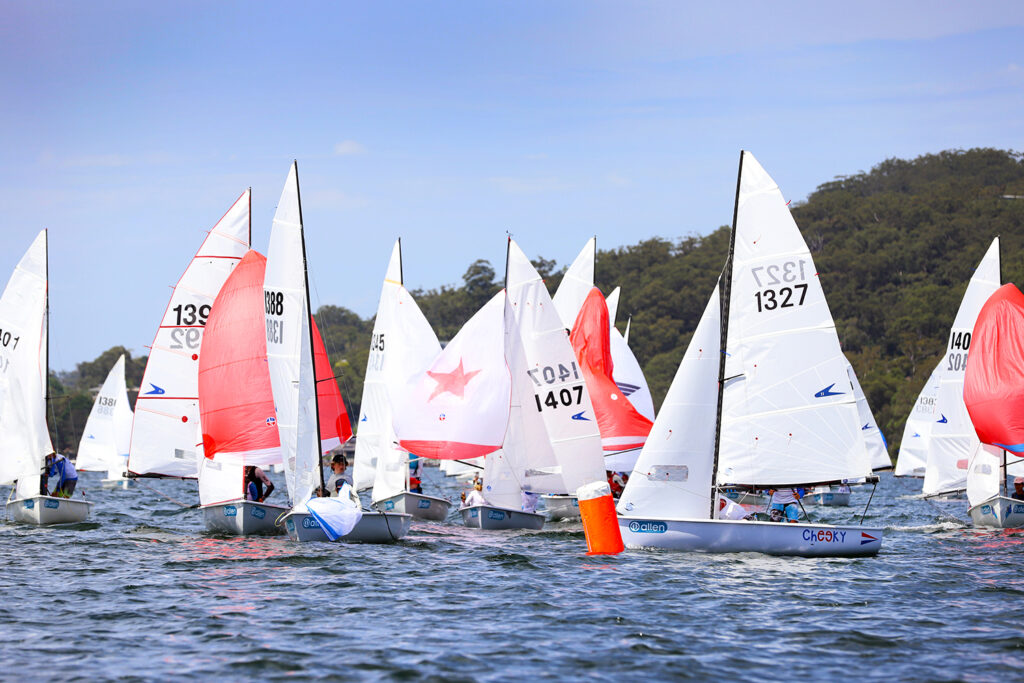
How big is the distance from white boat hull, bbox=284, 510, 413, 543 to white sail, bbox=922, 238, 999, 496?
14.4 metres

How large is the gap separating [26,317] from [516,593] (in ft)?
48.3

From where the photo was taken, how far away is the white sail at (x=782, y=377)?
1797 cm

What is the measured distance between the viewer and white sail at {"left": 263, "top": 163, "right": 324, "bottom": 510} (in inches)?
752

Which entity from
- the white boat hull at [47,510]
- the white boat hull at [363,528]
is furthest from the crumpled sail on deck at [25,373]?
the white boat hull at [363,528]

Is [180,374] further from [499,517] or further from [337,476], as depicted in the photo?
[499,517]

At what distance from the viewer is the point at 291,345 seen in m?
19.7

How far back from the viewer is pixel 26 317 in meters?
24.3

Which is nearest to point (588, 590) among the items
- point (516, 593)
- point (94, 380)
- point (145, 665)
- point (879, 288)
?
point (516, 593)

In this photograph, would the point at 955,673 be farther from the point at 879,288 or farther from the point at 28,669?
the point at 879,288

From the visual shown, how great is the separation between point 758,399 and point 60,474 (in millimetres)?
15100

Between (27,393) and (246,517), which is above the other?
(27,393)

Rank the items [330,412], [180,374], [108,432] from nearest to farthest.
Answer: [180,374] → [330,412] → [108,432]

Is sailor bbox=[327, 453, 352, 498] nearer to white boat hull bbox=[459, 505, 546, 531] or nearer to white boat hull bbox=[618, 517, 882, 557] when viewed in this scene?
white boat hull bbox=[459, 505, 546, 531]

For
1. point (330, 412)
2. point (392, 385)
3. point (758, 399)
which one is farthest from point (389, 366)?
point (758, 399)
